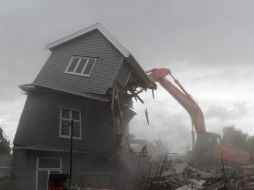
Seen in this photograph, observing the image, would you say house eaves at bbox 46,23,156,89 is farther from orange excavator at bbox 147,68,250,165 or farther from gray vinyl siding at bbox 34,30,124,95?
orange excavator at bbox 147,68,250,165

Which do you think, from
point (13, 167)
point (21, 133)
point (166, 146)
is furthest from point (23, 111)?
point (166, 146)

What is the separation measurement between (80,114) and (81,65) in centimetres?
275

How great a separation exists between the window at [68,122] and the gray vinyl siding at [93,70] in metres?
1.23

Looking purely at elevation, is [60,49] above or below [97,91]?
above

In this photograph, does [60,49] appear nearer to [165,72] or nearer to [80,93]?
[80,93]

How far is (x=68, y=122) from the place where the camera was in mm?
22297

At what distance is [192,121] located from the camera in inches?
1214

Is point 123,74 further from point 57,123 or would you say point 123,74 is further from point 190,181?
point 190,181

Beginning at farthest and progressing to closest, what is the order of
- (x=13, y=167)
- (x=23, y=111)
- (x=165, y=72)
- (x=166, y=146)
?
(x=166, y=146) < (x=165, y=72) < (x=23, y=111) < (x=13, y=167)

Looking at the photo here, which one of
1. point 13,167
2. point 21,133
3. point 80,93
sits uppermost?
point 80,93

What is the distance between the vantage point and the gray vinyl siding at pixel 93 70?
22031 mm

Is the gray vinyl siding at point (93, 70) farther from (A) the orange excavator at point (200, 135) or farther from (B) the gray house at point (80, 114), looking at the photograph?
(A) the orange excavator at point (200, 135)

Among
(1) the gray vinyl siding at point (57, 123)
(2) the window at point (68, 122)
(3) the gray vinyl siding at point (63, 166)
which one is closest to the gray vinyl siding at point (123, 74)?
(1) the gray vinyl siding at point (57, 123)

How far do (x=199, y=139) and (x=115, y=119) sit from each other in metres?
10.8
